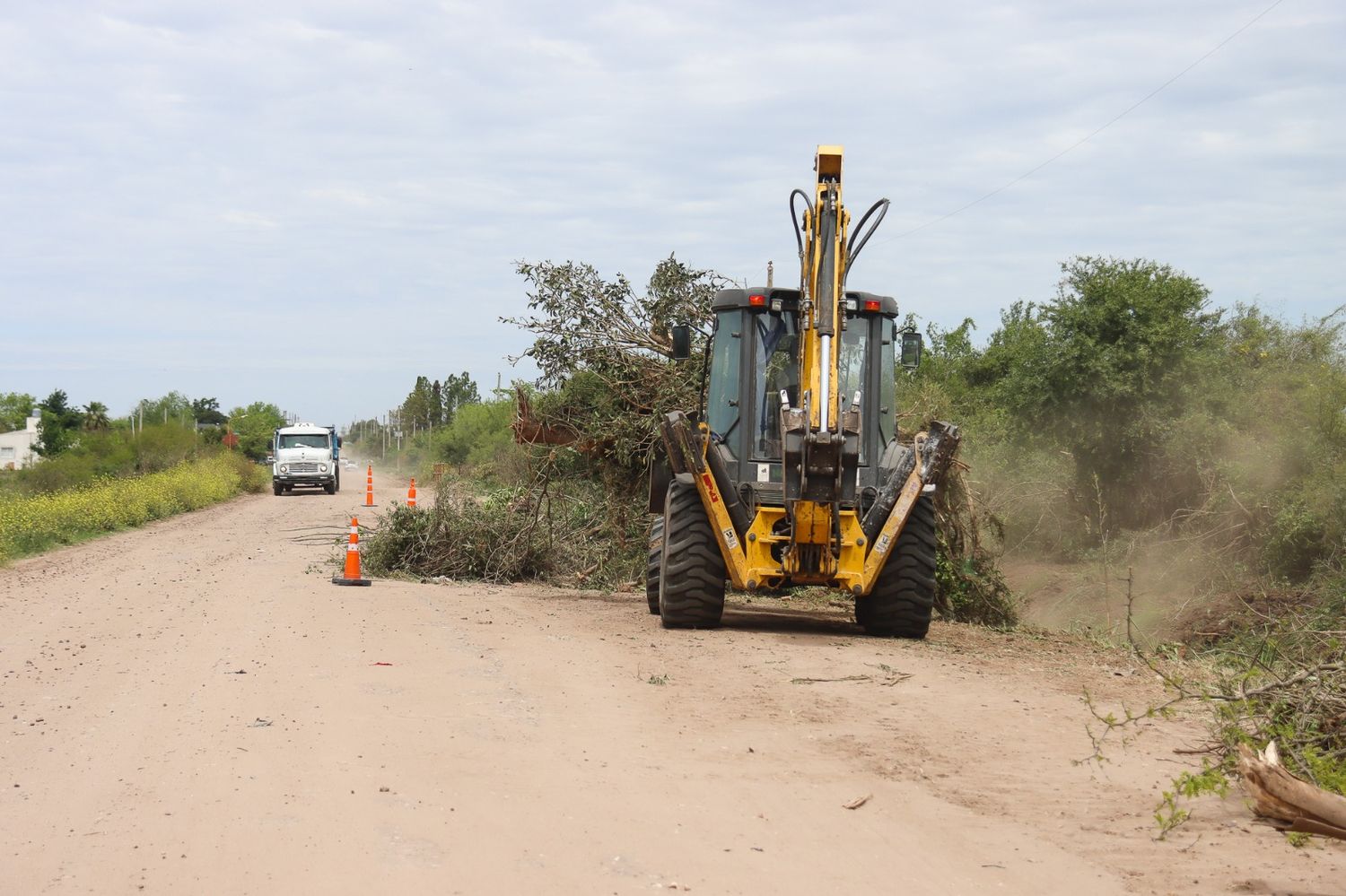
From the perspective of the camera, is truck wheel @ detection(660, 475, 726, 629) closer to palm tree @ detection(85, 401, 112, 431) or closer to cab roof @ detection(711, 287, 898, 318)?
cab roof @ detection(711, 287, 898, 318)

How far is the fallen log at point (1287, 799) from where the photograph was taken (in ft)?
16.5

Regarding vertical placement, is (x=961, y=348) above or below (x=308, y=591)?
above

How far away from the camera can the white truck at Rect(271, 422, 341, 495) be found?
42000 millimetres

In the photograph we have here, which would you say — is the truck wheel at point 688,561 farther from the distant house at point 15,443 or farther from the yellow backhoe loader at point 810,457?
the distant house at point 15,443

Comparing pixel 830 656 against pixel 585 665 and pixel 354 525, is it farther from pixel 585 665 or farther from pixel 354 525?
pixel 354 525

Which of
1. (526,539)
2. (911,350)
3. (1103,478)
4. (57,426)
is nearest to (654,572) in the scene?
(911,350)

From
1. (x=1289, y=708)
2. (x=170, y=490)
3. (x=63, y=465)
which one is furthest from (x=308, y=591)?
(x=63, y=465)

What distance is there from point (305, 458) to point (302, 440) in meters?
0.76

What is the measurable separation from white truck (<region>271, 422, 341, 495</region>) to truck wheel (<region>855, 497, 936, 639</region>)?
33201mm

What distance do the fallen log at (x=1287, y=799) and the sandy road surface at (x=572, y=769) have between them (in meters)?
0.10

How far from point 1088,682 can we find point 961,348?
82.8 feet

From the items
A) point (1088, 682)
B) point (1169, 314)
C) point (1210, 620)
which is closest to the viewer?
point (1088, 682)

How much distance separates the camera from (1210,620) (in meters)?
16.1

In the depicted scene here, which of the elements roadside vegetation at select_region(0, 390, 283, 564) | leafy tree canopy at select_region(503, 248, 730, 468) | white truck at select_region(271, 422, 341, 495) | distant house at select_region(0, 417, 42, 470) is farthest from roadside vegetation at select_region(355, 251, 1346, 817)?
distant house at select_region(0, 417, 42, 470)
